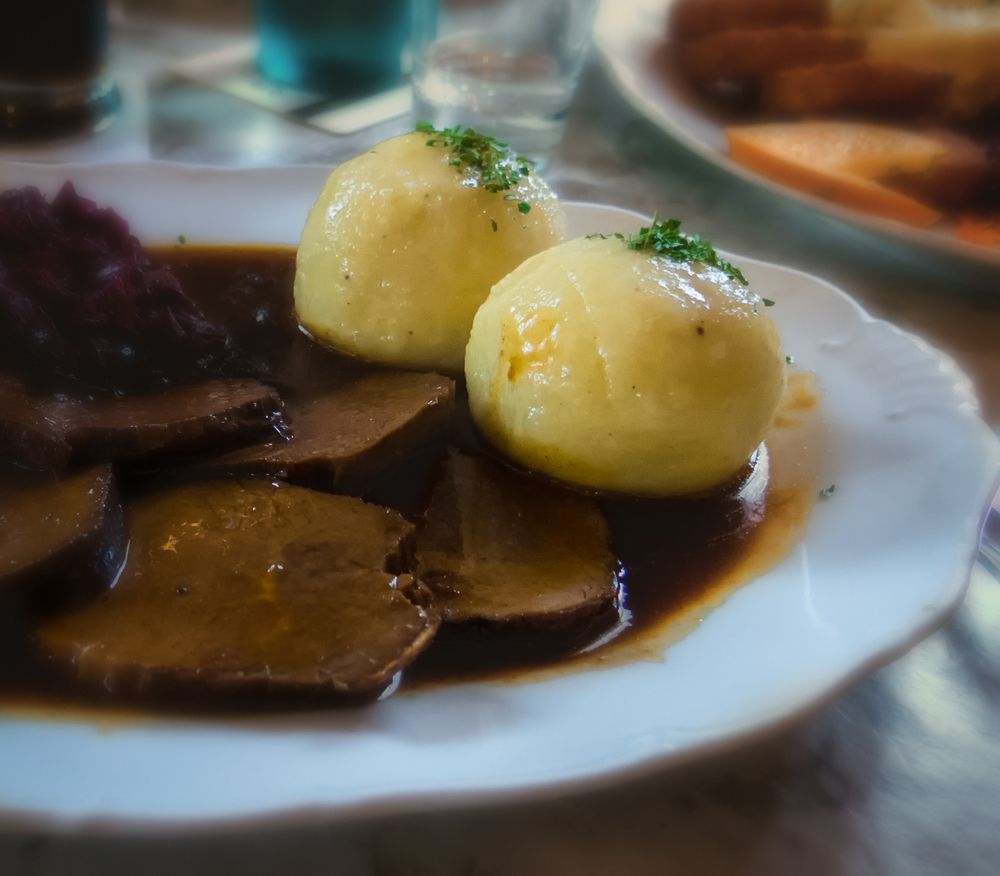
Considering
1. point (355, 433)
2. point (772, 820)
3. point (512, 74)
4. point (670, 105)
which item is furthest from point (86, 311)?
point (670, 105)

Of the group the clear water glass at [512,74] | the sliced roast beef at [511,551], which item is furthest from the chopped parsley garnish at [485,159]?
the clear water glass at [512,74]

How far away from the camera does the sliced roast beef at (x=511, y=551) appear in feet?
4.21

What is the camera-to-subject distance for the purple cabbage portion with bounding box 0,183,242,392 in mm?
1569

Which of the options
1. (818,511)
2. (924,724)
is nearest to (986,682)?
(924,724)

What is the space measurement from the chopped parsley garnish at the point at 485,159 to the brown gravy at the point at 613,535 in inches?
16.8

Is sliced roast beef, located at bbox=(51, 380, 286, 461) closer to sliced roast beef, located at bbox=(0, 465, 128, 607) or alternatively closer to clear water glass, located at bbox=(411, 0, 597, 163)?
sliced roast beef, located at bbox=(0, 465, 128, 607)

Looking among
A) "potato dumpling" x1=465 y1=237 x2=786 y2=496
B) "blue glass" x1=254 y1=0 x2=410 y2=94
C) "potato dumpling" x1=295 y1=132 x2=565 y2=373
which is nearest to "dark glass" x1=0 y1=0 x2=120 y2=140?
"blue glass" x1=254 y1=0 x2=410 y2=94

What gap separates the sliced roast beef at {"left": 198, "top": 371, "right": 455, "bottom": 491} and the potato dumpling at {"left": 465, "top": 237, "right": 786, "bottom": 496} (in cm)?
12

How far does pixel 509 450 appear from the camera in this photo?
1.63 metres

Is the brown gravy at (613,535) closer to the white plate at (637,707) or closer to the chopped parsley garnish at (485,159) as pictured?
the white plate at (637,707)

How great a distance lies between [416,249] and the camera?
1.75 meters

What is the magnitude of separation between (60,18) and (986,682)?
273 centimetres

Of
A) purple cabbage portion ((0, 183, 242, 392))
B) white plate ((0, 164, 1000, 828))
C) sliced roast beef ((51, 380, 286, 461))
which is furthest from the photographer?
purple cabbage portion ((0, 183, 242, 392))

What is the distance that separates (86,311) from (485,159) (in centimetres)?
77
